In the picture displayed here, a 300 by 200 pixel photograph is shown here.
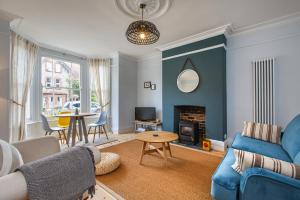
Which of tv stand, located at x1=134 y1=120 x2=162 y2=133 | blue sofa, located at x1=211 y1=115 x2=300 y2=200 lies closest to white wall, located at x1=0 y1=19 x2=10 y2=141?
tv stand, located at x1=134 y1=120 x2=162 y2=133

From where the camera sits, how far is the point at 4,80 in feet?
8.32

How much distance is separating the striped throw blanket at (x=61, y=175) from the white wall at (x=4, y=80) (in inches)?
97.6

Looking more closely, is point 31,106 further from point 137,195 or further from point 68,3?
point 137,195

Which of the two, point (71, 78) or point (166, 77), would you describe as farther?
point (71, 78)

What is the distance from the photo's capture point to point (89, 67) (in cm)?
510

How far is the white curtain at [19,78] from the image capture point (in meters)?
3.19

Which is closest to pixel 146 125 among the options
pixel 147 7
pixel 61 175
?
pixel 147 7

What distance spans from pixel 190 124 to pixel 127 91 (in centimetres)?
249

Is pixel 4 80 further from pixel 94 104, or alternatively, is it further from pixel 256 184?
pixel 256 184

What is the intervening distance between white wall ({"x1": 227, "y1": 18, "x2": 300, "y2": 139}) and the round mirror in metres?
0.76

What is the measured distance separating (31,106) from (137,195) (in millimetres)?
3840

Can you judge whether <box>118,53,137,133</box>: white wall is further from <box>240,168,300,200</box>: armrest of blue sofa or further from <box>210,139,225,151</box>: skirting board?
<box>240,168,300,200</box>: armrest of blue sofa

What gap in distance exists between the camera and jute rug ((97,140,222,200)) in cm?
182

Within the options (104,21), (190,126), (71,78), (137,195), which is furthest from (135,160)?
(71,78)
